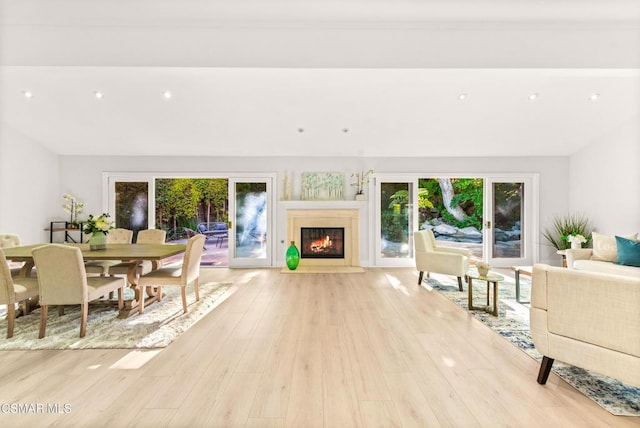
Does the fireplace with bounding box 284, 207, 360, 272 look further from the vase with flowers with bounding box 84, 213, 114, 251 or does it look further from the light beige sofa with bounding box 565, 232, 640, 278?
the light beige sofa with bounding box 565, 232, 640, 278

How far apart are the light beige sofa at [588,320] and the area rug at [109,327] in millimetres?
3063

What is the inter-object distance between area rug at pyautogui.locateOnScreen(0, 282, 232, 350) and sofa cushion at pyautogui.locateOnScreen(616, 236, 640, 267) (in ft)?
18.2

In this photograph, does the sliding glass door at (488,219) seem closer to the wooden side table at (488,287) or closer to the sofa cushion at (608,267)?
the sofa cushion at (608,267)

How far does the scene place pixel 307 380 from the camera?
2.19 metres

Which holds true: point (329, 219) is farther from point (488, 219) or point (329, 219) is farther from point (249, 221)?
point (488, 219)

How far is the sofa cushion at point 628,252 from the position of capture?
4117 millimetres

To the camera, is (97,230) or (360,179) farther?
(360,179)

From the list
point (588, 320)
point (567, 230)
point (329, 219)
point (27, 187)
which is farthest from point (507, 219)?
point (27, 187)

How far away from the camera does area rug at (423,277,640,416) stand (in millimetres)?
1963

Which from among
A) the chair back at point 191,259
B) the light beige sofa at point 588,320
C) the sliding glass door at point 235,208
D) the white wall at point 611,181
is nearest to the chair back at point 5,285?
the chair back at point 191,259

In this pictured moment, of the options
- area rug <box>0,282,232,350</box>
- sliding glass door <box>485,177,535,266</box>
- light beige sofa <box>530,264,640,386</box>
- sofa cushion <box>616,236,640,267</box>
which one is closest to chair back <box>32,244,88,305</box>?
area rug <box>0,282,232,350</box>

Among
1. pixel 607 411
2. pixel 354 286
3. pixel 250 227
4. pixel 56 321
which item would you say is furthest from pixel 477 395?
pixel 250 227

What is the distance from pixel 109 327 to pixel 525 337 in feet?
13.6

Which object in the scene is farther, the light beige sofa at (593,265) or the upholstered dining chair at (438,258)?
the upholstered dining chair at (438,258)
